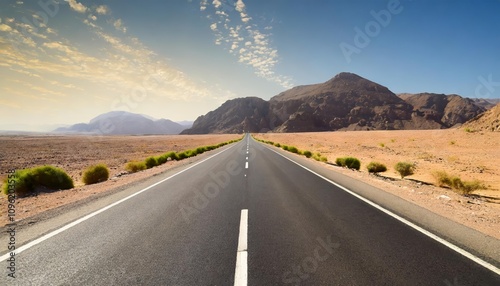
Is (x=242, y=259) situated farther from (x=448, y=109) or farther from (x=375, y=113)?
(x=448, y=109)

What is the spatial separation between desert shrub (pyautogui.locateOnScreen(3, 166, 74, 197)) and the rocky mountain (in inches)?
7737

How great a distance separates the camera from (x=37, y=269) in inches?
138

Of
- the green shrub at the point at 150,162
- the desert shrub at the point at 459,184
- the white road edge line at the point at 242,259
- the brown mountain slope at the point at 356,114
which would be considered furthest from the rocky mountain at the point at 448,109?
the white road edge line at the point at 242,259

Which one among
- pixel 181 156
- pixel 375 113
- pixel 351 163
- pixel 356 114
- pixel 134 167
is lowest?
pixel 181 156

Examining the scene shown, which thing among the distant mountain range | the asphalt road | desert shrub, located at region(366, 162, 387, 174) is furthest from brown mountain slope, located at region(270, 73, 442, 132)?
the asphalt road

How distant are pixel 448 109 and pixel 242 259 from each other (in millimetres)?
232692

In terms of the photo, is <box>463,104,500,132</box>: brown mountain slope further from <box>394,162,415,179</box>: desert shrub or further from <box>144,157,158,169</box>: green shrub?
<box>144,157,158,169</box>: green shrub

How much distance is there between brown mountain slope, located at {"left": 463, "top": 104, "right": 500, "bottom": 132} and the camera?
38.9 m

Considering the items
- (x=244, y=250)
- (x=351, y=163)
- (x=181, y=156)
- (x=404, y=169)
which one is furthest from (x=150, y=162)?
(x=404, y=169)

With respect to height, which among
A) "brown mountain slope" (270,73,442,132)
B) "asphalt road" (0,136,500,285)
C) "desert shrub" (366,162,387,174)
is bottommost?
"desert shrub" (366,162,387,174)

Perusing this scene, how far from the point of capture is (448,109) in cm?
18050

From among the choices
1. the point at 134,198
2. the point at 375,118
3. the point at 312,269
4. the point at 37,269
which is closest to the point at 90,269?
the point at 37,269

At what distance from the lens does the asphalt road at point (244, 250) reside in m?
3.25

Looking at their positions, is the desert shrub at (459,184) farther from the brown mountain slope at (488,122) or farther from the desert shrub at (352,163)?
the brown mountain slope at (488,122)
